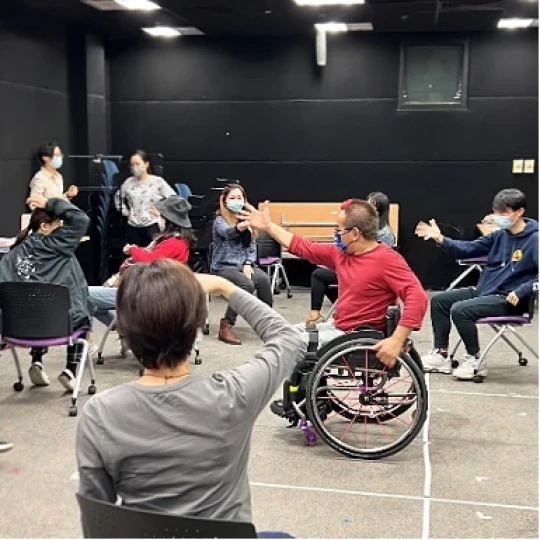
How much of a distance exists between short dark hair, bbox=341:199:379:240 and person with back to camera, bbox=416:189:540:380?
116 cm

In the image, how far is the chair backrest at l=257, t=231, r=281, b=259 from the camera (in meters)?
7.16

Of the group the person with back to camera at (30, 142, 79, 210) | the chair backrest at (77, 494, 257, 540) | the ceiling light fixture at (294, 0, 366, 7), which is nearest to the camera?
the chair backrest at (77, 494, 257, 540)

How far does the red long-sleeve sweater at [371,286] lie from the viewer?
341 centimetres

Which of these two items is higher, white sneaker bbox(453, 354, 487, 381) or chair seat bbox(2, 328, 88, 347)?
chair seat bbox(2, 328, 88, 347)

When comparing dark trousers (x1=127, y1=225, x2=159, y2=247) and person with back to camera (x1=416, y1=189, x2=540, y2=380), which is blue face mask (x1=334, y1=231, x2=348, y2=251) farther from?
dark trousers (x1=127, y1=225, x2=159, y2=247)

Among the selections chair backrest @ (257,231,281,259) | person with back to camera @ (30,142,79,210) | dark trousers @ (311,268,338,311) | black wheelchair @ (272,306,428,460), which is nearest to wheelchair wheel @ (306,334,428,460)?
black wheelchair @ (272,306,428,460)

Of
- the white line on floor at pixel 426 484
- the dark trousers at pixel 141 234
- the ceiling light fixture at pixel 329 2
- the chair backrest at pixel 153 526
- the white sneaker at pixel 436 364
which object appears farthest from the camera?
the dark trousers at pixel 141 234

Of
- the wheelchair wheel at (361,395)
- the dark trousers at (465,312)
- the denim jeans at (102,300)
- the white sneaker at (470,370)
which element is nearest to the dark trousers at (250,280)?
the denim jeans at (102,300)

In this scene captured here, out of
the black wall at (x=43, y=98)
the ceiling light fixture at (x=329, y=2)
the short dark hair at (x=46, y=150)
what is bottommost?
the short dark hair at (x=46, y=150)

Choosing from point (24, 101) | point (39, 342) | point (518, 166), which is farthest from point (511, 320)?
point (24, 101)

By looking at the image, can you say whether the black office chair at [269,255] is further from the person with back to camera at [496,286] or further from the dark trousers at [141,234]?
the person with back to camera at [496,286]

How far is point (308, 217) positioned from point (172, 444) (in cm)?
692

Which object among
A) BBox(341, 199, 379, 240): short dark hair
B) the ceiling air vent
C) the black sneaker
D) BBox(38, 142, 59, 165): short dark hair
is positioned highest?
the ceiling air vent

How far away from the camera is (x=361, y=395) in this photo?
3410 mm
